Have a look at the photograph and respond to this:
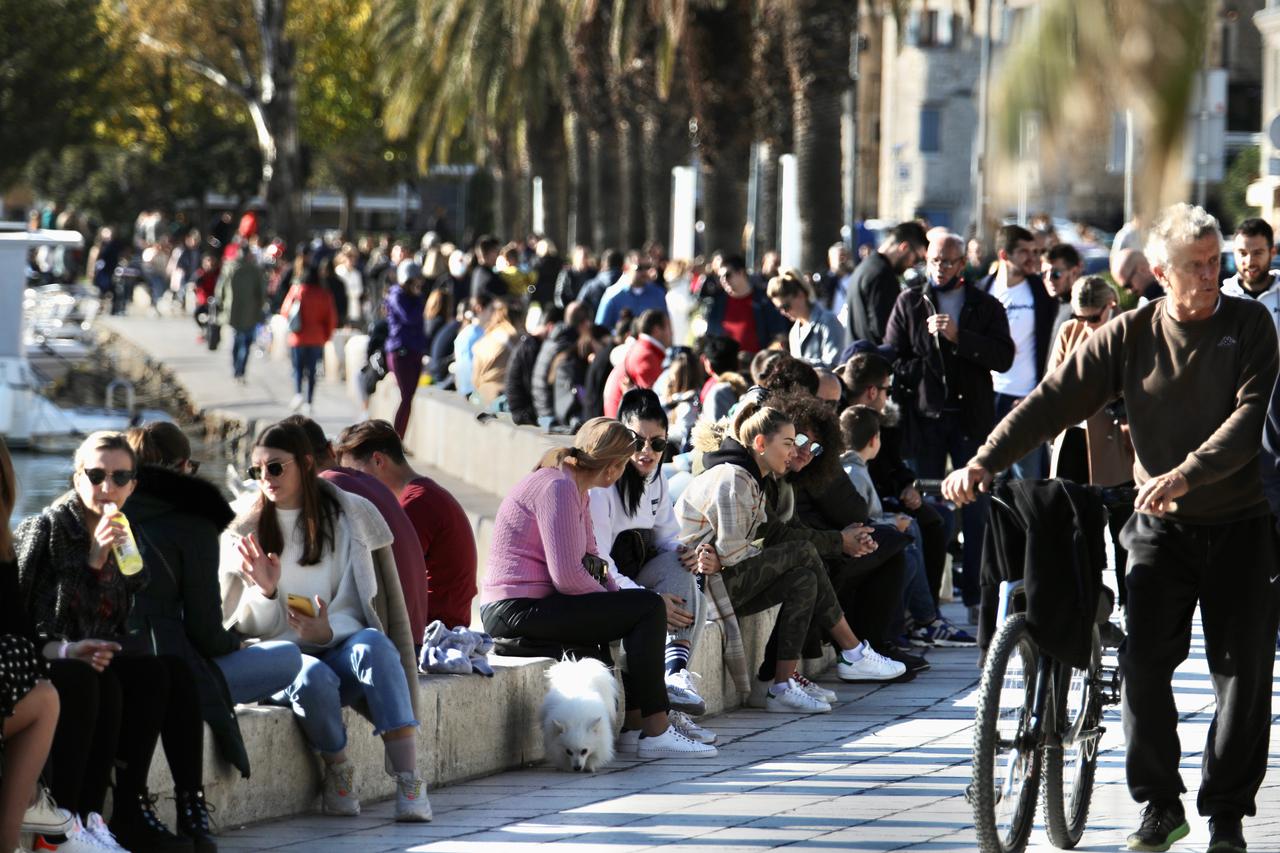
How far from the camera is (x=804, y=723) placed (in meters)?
8.66

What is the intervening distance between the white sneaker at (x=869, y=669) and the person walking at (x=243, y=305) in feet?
64.3

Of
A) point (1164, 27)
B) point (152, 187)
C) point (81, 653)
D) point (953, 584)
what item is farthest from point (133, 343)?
point (152, 187)

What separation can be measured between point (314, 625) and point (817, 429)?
325cm

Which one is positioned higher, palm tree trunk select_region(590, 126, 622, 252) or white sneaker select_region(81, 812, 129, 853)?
palm tree trunk select_region(590, 126, 622, 252)

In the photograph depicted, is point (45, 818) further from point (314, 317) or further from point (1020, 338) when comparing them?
point (314, 317)

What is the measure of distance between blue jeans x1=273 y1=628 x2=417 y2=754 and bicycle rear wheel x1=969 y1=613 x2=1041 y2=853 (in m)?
2.02

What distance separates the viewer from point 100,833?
223 inches

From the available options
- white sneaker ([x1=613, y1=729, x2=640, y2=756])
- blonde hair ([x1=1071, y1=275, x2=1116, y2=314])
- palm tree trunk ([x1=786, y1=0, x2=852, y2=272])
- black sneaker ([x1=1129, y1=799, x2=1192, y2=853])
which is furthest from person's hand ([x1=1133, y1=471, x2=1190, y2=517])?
palm tree trunk ([x1=786, y1=0, x2=852, y2=272])

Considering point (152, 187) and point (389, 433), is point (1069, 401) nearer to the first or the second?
point (389, 433)

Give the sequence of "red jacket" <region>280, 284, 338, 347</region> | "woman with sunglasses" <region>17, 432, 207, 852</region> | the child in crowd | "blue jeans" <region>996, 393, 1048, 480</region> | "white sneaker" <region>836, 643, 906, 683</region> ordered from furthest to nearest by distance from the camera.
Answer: "red jacket" <region>280, 284, 338, 347</region> → "blue jeans" <region>996, 393, 1048, 480</region> → the child in crowd → "white sneaker" <region>836, 643, 906, 683</region> → "woman with sunglasses" <region>17, 432, 207, 852</region>

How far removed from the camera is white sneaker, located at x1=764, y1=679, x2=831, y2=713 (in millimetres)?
8898

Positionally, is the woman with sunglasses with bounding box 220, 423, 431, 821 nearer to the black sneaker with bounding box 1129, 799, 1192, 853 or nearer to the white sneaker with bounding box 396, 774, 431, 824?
the white sneaker with bounding box 396, 774, 431, 824

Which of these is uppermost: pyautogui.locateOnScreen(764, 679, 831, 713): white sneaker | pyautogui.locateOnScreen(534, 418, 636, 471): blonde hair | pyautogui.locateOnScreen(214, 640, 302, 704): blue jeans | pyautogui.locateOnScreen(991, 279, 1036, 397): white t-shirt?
pyautogui.locateOnScreen(991, 279, 1036, 397): white t-shirt

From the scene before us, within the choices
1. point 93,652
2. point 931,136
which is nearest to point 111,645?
point 93,652
